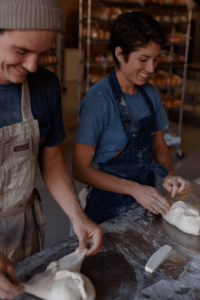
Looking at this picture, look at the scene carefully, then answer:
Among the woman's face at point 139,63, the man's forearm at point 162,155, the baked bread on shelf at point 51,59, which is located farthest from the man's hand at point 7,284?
the baked bread on shelf at point 51,59

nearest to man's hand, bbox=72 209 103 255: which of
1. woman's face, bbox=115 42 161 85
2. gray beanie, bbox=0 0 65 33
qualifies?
gray beanie, bbox=0 0 65 33

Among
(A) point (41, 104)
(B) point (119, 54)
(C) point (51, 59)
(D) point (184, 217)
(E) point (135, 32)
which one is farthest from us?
(C) point (51, 59)

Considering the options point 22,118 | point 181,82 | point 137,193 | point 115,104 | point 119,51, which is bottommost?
point 181,82

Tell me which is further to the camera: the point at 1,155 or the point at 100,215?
the point at 100,215

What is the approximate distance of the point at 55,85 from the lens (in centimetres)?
126

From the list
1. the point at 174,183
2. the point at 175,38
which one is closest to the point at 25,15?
the point at 174,183

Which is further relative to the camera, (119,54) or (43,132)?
(119,54)

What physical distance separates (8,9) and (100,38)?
381 cm

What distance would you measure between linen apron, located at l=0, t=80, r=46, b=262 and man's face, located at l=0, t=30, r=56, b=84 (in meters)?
0.23

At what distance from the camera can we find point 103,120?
5.27 feet

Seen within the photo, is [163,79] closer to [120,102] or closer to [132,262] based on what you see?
[120,102]

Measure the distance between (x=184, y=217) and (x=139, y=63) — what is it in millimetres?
792

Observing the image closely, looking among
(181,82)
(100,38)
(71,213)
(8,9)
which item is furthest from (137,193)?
(181,82)

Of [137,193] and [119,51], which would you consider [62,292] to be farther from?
[119,51]
